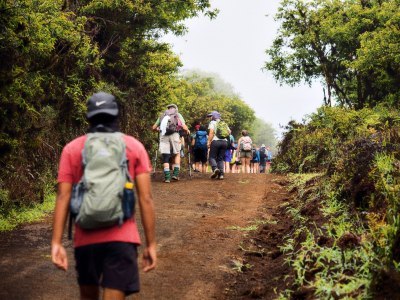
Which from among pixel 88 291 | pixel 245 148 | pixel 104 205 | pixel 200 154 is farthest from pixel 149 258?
pixel 245 148

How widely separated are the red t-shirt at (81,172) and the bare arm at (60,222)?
64mm

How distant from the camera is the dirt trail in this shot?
563 centimetres

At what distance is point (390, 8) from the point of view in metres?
25.2

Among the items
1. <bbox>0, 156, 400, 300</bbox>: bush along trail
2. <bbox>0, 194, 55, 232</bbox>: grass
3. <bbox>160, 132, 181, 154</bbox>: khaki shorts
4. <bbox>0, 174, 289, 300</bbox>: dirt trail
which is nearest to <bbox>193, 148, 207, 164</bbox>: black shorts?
<bbox>160, 132, 181, 154</bbox>: khaki shorts

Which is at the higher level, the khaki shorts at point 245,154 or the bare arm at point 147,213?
the khaki shorts at point 245,154

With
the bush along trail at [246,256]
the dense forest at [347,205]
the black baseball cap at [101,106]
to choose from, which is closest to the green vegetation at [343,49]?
the dense forest at [347,205]

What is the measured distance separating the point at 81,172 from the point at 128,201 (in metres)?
0.38

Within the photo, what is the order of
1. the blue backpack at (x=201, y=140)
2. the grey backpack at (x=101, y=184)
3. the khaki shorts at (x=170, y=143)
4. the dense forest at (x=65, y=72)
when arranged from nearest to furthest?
the grey backpack at (x=101, y=184), the dense forest at (x=65, y=72), the khaki shorts at (x=170, y=143), the blue backpack at (x=201, y=140)

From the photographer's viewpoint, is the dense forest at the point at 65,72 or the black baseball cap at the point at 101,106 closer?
the black baseball cap at the point at 101,106

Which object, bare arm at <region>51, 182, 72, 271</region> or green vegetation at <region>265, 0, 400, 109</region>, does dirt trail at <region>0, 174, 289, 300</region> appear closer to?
bare arm at <region>51, 182, 72, 271</region>

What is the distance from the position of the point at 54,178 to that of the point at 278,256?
6651 millimetres

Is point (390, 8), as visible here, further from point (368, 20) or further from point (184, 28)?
point (184, 28)

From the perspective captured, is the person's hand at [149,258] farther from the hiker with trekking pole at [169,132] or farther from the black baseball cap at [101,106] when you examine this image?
the hiker with trekking pole at [169,132]

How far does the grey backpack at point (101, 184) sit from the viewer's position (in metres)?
3.25
